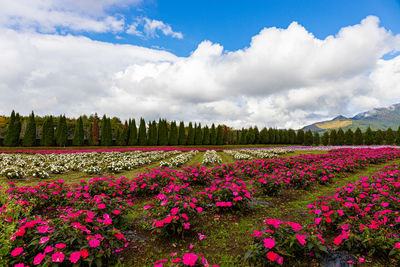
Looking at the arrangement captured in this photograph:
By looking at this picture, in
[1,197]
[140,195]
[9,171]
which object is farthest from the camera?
[9,171]

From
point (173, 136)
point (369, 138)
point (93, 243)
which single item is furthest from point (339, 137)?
point (93, 243)

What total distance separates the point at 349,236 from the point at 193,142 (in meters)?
39.4

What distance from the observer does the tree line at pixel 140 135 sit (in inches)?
1190

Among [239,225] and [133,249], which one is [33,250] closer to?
[133,249]

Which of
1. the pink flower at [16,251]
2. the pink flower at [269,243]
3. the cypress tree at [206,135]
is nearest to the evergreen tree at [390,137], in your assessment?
the cypress tree at [206,135]

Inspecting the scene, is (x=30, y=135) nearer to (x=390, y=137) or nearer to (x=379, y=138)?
(x=379, y=138)

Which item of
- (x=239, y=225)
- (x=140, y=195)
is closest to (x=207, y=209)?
(x=239, y=225)

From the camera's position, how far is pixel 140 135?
123 feet

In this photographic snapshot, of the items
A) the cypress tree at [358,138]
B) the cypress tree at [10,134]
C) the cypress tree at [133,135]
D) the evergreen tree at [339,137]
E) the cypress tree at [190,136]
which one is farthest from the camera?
the cypress tree at [190,136]

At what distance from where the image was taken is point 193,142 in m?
42.0

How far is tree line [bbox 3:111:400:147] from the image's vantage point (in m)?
30.2

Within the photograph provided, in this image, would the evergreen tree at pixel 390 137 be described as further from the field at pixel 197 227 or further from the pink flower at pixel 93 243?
the pink flower at pixel 93 243

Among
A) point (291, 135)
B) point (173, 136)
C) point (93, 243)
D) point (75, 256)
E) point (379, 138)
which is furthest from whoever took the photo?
point (291, 135)

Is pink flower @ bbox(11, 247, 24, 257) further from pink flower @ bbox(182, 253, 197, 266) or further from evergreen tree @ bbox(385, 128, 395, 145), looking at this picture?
evergreen tree @ bbox(385, 128, 395, 145)
